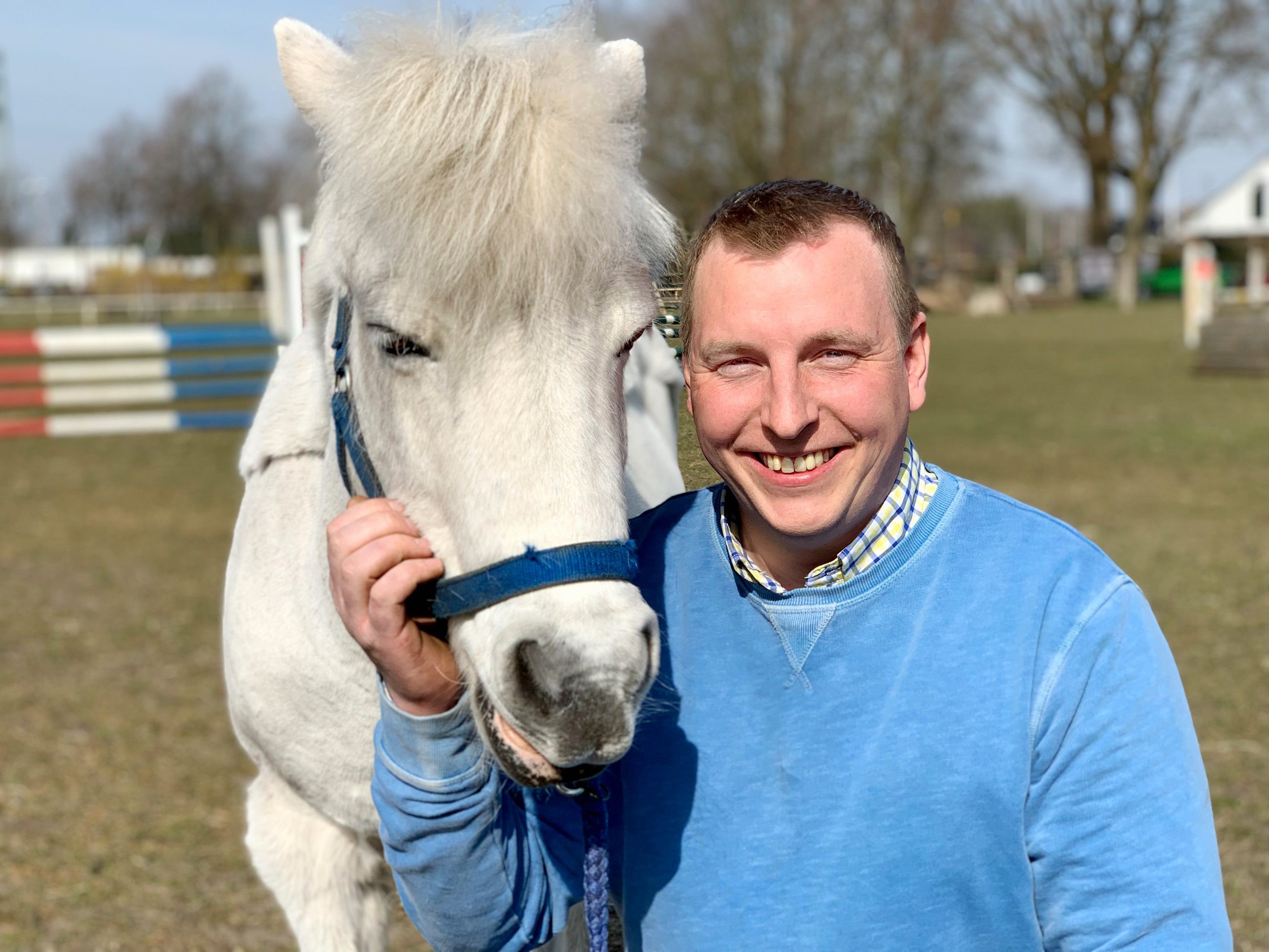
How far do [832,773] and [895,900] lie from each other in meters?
0.16

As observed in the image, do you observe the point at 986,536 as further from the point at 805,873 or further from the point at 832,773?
the point at 805,873

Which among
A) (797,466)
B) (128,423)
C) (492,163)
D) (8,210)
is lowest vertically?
(128,423)

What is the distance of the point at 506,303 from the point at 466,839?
0.66m

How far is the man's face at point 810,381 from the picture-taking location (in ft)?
4.88

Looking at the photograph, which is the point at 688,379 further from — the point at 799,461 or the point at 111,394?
the point at 111,394

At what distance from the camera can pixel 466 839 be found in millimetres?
1532

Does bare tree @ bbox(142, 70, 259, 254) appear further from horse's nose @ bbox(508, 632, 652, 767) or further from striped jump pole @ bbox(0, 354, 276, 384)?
horse's nose @ bbox(508, 632, 652, 767)

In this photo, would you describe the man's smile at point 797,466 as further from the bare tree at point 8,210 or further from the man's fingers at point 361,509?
the bare tree at point 8,210

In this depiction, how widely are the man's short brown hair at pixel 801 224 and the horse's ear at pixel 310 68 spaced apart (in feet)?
2.03

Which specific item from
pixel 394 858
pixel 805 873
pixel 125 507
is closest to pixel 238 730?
pixel 394 858

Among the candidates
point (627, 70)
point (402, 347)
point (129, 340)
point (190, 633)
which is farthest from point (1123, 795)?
point (129, 340)

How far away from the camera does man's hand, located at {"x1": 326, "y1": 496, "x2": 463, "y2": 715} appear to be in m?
1.46

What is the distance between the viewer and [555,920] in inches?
67.3

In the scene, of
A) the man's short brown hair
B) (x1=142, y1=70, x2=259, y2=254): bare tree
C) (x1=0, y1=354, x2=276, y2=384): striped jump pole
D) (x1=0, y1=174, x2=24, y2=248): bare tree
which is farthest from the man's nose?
(x1=0, y1=174, x2=24, y2=248): bare tree
